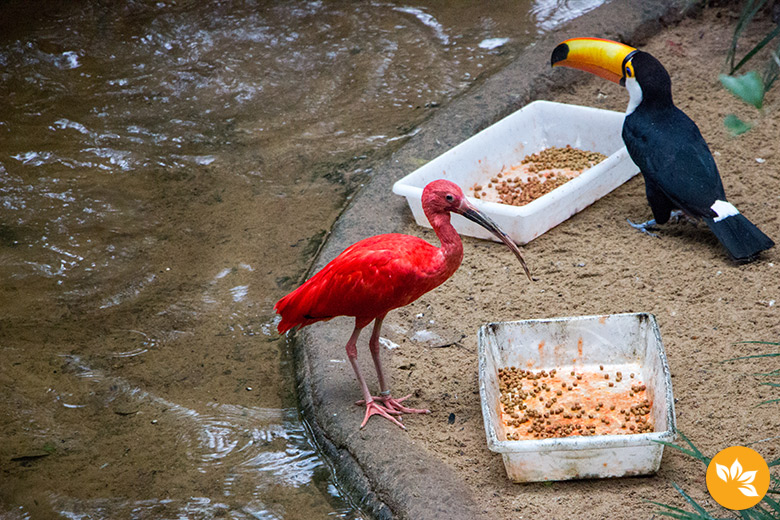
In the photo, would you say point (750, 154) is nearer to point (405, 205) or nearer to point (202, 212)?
point (405, 205)

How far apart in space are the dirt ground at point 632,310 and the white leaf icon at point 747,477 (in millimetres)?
1319

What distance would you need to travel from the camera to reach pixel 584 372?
11.0 ft

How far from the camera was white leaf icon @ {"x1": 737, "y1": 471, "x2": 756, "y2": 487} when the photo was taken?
4.14ft

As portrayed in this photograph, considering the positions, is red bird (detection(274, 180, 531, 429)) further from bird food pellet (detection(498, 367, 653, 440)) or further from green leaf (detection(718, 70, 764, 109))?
green leaf (detection(718, 70, 764, 109))

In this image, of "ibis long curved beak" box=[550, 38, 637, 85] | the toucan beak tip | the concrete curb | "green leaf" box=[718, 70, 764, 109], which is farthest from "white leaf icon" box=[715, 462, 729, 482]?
the toucan beak tip

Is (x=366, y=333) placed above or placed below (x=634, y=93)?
below

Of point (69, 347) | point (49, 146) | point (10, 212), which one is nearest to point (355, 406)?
point (69, 347)

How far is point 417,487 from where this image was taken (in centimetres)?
280

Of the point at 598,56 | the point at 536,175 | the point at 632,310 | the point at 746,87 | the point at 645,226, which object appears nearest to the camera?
the point at 746,87

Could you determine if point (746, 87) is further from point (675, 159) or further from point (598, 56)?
point (598, 56)

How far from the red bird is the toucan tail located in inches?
51.7

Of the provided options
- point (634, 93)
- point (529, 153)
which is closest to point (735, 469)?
point (634, 93)

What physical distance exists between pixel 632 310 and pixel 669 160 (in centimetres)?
88

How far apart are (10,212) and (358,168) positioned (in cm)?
214
